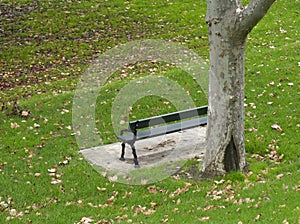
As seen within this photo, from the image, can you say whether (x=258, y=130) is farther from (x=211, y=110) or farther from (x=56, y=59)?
(x=56, y=59)

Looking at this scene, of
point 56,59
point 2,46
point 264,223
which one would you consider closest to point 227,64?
point 264,223

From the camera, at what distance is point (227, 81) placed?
6629mm

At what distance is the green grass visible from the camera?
6.20 metres

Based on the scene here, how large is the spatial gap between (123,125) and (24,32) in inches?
325

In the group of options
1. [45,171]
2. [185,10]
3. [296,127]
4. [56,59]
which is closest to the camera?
[45,171]

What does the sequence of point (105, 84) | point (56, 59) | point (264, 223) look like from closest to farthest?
1. point (264, 223)
2. point (105, 84)
3. point (56, 59)

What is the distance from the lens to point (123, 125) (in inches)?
374

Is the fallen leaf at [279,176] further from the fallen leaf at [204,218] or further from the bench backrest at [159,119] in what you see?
the bench backrest at [159,119]

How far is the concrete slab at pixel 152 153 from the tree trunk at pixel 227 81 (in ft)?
2.74

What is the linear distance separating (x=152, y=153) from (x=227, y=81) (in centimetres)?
205

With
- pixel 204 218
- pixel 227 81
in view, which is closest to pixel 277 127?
pixel 227 81

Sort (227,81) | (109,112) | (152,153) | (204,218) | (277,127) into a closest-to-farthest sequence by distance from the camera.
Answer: (204,218)
(227,81)
(152,153)
(277,127)
(109,112)

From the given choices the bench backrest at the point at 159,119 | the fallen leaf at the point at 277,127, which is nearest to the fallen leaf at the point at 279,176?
the fallen leaf at the point at 277,127

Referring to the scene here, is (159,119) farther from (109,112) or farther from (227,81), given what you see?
(109,112)
